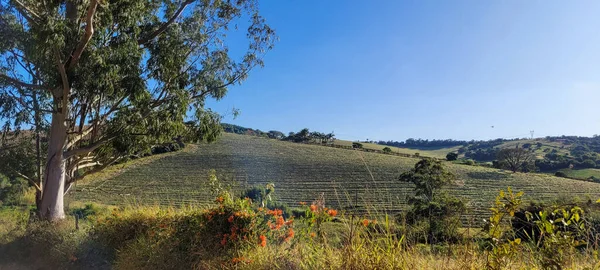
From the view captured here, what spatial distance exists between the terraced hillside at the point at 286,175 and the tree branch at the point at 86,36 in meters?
18.7

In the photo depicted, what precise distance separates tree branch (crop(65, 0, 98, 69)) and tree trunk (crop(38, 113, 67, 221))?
63.8 inches

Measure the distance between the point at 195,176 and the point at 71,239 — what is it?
3360 centimetres

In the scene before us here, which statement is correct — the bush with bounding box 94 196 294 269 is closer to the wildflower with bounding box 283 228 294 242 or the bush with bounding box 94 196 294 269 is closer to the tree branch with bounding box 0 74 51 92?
the wildflower with bounding box 283 228 294 242

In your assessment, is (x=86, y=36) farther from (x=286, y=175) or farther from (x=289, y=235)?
(x=286, y=175)

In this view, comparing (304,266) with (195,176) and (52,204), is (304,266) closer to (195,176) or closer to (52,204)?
(52,204)

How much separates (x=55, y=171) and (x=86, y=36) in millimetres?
3421

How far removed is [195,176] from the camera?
39000 mm


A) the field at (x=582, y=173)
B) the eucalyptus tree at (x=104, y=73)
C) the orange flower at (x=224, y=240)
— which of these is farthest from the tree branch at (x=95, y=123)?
the field at (x=582, y=173)

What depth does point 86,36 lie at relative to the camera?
727cm

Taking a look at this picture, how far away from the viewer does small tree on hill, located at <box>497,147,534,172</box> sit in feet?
136

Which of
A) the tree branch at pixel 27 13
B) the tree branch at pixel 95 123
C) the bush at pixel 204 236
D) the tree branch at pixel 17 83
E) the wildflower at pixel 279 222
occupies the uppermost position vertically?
the tree branch at pixel 27 13

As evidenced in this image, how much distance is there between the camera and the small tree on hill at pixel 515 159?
41.4 m

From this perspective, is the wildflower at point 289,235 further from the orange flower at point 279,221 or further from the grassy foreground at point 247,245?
the orange flower at point 279,221

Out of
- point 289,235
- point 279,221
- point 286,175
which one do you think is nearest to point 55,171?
point 279,221
